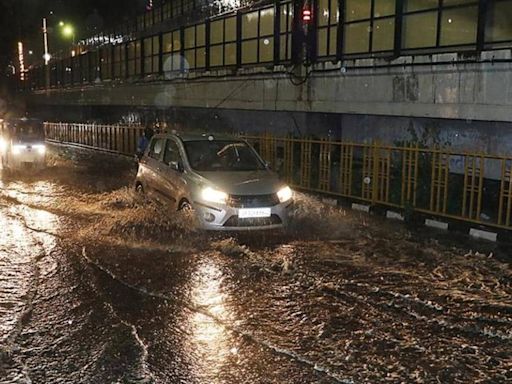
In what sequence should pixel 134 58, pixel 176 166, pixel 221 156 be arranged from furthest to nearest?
pixel 134 58 < pixel 221 156 < pixel 176 166

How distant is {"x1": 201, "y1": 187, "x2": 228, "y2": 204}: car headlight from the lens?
867 centimetres

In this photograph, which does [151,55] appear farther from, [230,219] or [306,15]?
[230,219]

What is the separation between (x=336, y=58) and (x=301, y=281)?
10.9m

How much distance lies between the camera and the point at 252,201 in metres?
8.75

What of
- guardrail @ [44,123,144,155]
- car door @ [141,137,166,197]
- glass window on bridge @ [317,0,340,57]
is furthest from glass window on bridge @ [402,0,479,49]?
guardrail @ [44,123,144,155]

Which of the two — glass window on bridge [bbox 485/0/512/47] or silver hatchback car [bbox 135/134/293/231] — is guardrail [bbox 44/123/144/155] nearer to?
silver hatchback car [bbox 135/134/293/231]

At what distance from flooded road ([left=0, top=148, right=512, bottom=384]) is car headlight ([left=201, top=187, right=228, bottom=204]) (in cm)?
57

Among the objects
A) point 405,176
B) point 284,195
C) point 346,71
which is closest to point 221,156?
point 284,195

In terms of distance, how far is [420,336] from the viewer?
205 inches

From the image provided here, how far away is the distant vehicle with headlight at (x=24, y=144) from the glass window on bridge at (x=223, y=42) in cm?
756

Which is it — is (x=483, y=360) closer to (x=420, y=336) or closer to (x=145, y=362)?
(x=420, y=336)

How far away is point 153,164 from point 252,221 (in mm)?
2755

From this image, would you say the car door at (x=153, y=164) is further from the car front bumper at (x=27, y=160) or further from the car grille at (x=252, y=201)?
the car front bumper at (x=27, y=160)

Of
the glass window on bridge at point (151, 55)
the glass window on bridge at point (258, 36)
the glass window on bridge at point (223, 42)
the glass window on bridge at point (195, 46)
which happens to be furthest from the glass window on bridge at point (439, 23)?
the glass window on bridge at point (151, 55)
